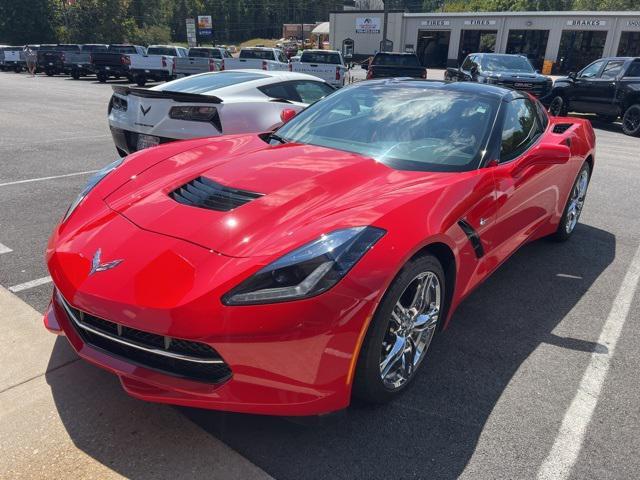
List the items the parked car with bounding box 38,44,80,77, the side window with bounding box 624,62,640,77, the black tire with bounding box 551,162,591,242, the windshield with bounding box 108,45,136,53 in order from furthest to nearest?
1. the windshield with bounding box 108,45,136,53
2. the parked car with bounding box 38,44,80,77
3. the side window with bounding box 624,62,640,77
4. the black tire with bounding box 551,162,591,242

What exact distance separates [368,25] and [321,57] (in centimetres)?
3110

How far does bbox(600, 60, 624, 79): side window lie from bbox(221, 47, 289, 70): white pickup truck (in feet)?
35.7

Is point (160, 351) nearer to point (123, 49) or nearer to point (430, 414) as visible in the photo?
point (430, 414)

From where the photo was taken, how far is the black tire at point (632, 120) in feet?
40.2

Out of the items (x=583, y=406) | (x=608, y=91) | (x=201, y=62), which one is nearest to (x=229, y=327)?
(x=583, y=406)

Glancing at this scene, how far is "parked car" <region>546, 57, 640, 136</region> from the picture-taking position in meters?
12.3

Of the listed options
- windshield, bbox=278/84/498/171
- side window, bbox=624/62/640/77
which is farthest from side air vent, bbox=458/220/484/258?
side window, bbox=624/62/640/77

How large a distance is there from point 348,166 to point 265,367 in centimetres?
136

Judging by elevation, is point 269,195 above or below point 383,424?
above

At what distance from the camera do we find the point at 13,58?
3133 cm

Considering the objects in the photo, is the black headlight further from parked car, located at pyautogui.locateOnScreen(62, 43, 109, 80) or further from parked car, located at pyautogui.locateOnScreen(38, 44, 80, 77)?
parked car, located at pyautogui.locateOnScreen(38, 44, 80, 77)

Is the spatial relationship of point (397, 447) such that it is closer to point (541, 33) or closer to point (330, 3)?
point (541, 33)

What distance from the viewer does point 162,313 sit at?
1938mm

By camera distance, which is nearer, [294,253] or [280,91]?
[294,253]
